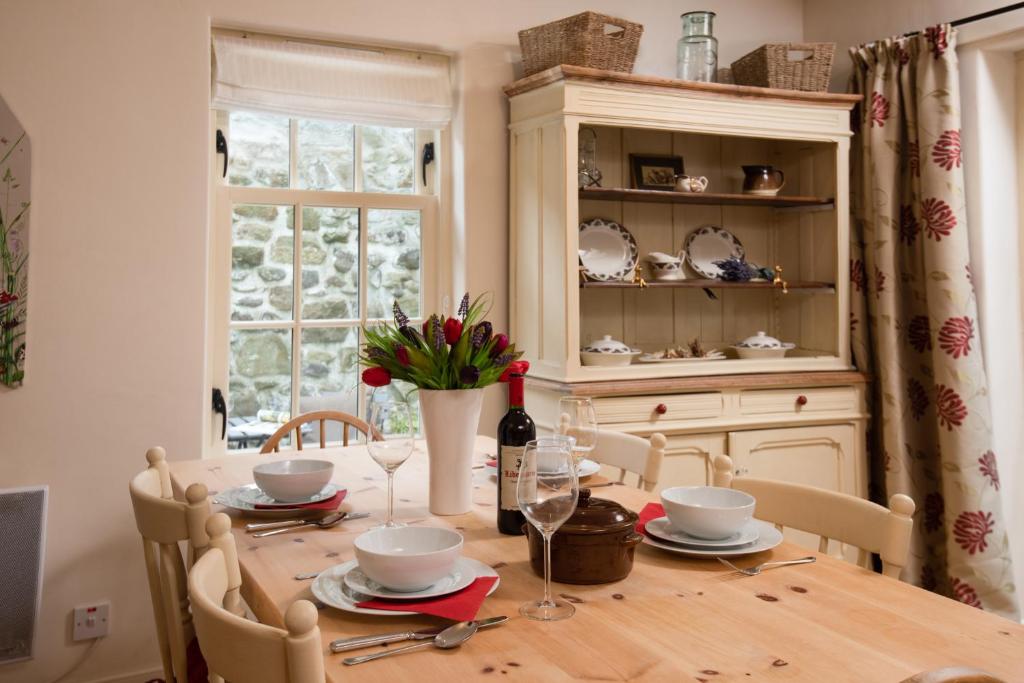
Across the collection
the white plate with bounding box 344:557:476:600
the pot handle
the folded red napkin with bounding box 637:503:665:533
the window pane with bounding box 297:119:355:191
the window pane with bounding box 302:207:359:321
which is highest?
the window pane with bounding box 297:119:355:191

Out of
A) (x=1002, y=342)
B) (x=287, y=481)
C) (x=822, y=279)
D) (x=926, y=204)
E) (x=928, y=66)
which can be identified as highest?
(x=928, y=66)

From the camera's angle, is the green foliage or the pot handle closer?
the pot handle

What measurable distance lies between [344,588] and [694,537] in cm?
56

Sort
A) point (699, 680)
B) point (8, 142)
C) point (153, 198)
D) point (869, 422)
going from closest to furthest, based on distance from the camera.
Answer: point (699, 680) → point (8, 142) → point (153, 198) → point (869, 422)

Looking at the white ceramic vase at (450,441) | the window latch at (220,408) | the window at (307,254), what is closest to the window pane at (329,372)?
the window at (307,254)

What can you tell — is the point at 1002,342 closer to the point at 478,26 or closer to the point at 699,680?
the point at 478,26

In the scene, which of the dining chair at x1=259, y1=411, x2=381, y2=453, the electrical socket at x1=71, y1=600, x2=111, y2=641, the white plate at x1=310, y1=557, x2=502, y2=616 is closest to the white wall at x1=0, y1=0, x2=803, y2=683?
the electrical socket at x1=71, y1=600, x2=111, y2=641

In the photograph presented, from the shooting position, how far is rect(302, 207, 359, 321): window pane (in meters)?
3.04

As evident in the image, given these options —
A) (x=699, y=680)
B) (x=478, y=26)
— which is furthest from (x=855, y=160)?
(x=699, y=680)

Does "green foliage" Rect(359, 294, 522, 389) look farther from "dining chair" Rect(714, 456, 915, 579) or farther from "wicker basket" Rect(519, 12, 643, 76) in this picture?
"wicker basket" Rect(519, 12, 643, 76)

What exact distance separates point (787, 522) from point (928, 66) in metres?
2.21

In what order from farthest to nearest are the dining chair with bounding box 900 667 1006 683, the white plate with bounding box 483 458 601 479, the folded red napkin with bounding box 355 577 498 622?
the white plate with bounding box 483 458 601 479, the folded red napkin with bounding box 355 577 498 622, the dining chair with bounding box 900 667 1006 683

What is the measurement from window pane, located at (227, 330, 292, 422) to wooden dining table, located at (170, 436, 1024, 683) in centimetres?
161

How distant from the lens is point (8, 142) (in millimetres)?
2428
